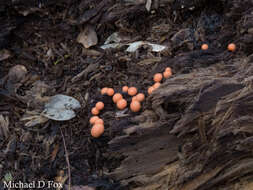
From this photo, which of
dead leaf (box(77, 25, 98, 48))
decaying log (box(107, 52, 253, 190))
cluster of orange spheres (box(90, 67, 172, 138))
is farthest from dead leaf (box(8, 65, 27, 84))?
decaying log (box(107, 52, 253, 190))

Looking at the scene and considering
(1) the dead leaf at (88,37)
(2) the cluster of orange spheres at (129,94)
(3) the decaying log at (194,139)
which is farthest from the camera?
(1) the dead leaf at (88,37)

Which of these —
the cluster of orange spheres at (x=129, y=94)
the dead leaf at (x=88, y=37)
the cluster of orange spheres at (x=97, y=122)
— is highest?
the dead leaf at (x=88, y=37)

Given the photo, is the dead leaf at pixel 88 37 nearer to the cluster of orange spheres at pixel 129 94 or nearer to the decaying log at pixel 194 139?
the cluster of orange spheres at pixel 129 94

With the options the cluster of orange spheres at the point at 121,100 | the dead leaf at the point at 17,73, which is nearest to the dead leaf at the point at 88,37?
the cluster of orange spheres at the point at 121,100

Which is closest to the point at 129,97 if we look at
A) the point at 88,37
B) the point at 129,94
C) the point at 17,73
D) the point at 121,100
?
the point at 129,94

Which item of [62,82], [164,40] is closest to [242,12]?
[164,40]

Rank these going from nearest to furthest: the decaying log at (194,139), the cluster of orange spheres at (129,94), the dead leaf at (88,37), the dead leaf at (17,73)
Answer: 1. the decaying log at (194,139)
2. the cluster of orange spheres at (129,94)
3. the dead leaf at (17,73)
4. the dead leaf at (88,37)

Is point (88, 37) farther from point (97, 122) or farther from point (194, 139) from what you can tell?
point (194, 139)

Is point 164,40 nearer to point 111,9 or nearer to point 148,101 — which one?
point 111,9
